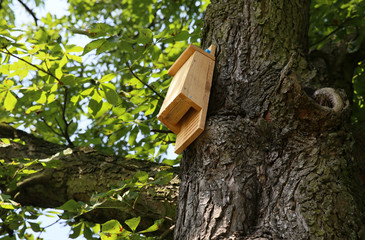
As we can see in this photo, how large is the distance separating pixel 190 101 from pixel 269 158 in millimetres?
462

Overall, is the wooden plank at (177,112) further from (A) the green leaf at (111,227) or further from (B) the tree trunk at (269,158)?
(A) the green leaf at (111,227)

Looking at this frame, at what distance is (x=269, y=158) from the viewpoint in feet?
6.14

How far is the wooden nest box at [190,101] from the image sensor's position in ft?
6.37

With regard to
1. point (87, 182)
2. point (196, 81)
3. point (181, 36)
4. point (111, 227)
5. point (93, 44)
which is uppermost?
point (181, 36)

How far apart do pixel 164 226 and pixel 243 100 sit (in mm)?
927

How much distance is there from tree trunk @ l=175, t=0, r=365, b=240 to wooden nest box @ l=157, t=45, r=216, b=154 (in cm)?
5

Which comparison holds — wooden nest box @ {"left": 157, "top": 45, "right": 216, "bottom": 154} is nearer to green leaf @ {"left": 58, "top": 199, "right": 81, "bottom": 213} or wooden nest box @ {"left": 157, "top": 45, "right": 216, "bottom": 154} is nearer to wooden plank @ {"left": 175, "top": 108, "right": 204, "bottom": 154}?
wooden plank @ {"left": 175, "top": 108, "right": 204, "bottom": 154}

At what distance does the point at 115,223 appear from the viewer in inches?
78.7

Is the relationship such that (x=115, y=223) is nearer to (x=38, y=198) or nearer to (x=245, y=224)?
(x=245, y=224)

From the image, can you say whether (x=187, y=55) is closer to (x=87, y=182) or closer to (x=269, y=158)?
(x=269, y=158)

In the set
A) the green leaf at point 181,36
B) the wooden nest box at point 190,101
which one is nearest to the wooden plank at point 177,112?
the wooden nest box at point 190,101

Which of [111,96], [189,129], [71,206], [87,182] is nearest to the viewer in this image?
[189,129]

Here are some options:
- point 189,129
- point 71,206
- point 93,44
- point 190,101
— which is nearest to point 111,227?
point 71,206

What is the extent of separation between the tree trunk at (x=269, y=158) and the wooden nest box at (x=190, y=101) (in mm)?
55
